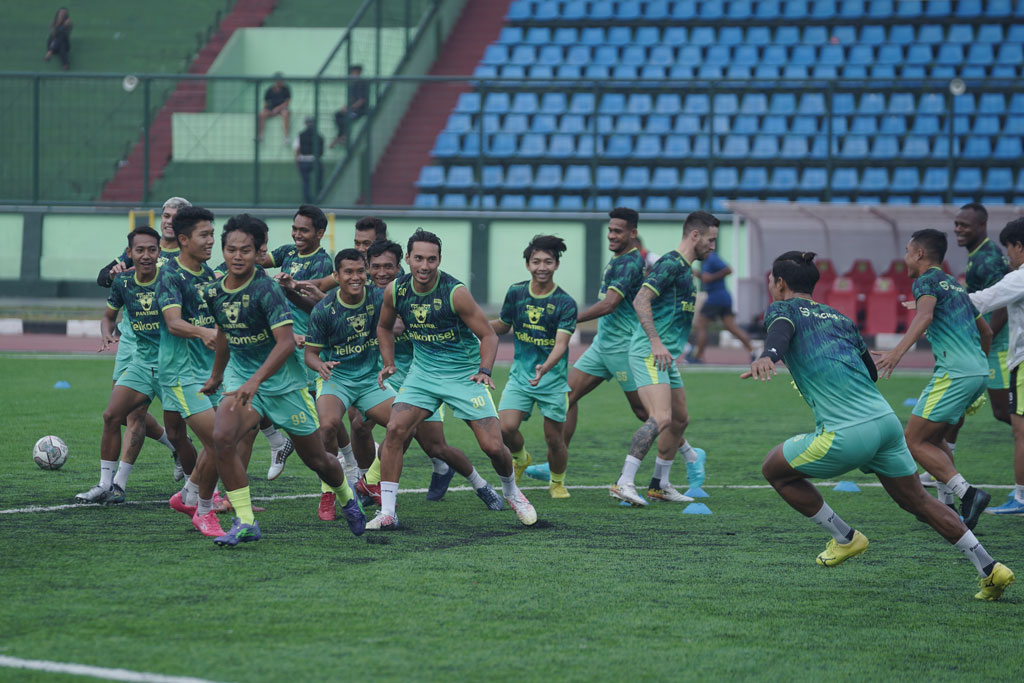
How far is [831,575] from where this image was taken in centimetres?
728

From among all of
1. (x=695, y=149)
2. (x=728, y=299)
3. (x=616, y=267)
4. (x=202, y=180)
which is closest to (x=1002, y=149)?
(x=695, y=149)

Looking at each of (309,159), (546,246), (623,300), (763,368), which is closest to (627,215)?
(623,300)

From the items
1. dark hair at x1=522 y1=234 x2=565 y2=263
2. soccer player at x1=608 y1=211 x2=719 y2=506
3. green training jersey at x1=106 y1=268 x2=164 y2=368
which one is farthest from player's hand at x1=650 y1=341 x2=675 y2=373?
green training jersey at x1=106 y1=268 x2=164 y2=368

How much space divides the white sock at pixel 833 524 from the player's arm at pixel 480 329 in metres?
2.31

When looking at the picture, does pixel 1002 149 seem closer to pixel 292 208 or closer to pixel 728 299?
pixel 728 299

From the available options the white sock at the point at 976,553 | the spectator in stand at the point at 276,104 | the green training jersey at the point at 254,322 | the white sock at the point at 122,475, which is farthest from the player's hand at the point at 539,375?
the spectator in stand at the point at 276,104

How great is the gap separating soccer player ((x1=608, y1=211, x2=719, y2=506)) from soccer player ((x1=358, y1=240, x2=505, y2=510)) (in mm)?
1057

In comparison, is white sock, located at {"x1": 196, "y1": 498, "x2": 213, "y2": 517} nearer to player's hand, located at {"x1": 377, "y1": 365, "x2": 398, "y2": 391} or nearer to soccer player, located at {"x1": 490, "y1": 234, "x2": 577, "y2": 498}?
player's hand, located at {"x1": 377, "y1": 365, "x2": 398, "y2": 391}

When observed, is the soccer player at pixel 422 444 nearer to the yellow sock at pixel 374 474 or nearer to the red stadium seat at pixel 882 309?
the yellow sock at pixel 374 474

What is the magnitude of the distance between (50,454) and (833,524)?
243 inches

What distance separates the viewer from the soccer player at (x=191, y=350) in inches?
317

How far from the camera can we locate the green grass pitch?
5.50 m

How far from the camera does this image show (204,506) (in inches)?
317

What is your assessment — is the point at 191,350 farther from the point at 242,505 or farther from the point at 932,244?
the point at 932,244
